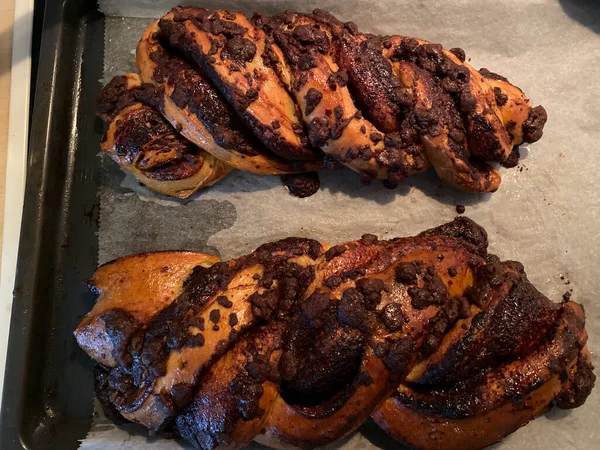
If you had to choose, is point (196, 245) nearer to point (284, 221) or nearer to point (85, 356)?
point (284, 221)

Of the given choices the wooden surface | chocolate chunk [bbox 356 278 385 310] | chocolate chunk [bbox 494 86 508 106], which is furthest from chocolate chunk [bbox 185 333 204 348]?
chocolate chunk [bbox 494 86 508 106]

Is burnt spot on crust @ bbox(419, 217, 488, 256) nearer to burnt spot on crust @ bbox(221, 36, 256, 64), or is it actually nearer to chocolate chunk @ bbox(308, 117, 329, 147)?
chocolate chunk @ bbox(308, 117, 329, 147)

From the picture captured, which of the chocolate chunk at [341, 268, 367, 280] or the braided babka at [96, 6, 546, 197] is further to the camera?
the braided babka at [96, 6, 546, 197]

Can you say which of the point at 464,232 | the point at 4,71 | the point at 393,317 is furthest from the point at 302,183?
the point at 4,71

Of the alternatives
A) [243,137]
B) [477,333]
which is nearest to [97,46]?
[243,137]

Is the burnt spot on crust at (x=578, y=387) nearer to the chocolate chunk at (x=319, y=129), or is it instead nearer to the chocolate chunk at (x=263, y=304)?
the chocolate chunk at (x=263, y=304)

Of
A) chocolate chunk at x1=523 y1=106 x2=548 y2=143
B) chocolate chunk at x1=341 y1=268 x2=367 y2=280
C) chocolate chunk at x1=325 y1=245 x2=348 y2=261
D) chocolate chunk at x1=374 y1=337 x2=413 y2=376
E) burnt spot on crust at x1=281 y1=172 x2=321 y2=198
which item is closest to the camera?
chocolate chunk at x1=374 y1=337 x2=413 y2=376

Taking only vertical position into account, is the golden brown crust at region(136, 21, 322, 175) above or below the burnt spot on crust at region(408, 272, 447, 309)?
above
